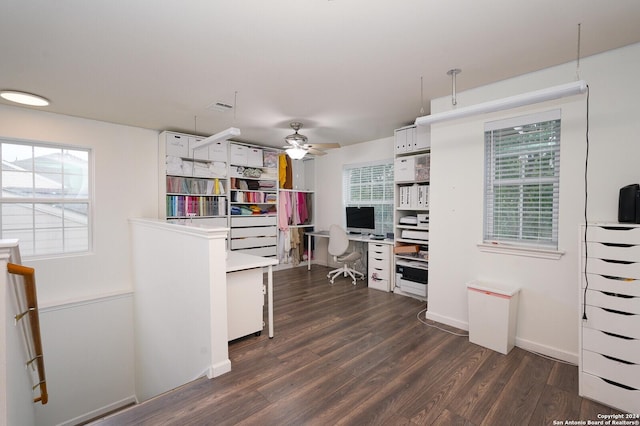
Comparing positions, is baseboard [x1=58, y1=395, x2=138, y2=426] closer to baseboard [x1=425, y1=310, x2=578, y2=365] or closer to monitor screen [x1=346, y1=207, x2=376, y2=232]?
monitor screen [x1=346, y1=207, x2=376, y2=232]

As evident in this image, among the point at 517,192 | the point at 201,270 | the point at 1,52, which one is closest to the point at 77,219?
the point at 1,52

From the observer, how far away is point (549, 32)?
1989mm

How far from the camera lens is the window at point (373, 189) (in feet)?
17.4

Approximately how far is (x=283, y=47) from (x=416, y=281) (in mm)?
3350

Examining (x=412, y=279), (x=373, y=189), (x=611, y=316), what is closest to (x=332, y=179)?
(x=373, y=189)

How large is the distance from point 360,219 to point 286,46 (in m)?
3.67

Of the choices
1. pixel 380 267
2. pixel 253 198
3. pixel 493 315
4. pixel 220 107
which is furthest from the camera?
pixel 253 198

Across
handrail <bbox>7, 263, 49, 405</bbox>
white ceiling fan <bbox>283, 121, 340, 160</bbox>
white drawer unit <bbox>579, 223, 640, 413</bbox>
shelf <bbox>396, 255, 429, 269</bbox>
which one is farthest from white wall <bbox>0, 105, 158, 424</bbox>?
white drawer unit <bbox>579, 223, 640, 413</bbox>

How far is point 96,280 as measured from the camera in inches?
164

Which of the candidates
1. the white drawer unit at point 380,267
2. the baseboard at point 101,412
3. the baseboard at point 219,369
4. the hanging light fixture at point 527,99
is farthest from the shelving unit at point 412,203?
the baseboard at point 101,412

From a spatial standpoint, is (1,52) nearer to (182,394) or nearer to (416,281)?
(182,394)

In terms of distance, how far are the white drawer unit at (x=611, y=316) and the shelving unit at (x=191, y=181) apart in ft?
15.8

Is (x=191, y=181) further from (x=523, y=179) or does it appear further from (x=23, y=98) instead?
(x=523, y=179)

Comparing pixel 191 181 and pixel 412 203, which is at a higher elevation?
pixel 191 181
